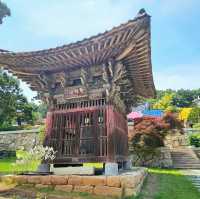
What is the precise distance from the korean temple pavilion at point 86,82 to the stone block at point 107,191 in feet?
4.35

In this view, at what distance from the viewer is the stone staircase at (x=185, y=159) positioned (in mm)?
18062

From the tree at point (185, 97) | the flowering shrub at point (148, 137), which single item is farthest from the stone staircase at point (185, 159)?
the tree at point (185, 97)

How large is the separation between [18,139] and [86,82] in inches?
756

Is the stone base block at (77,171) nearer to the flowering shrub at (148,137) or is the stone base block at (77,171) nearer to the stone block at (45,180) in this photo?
the stone block at (45,180)

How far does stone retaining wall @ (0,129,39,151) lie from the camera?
84.3 feet

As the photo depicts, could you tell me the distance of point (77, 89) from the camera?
31.5 feet

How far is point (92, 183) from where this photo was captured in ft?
23.9

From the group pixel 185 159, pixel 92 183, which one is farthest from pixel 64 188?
pixel 185 159

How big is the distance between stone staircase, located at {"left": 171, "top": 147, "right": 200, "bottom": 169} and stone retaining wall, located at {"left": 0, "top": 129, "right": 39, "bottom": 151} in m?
13.2

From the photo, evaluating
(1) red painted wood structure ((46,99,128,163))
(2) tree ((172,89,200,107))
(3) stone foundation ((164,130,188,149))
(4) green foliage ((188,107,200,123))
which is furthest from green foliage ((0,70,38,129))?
(2) tree ((172,89,200,107))

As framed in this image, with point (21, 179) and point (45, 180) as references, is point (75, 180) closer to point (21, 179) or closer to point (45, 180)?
point (45, 180)

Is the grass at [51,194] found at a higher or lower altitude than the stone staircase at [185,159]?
lower

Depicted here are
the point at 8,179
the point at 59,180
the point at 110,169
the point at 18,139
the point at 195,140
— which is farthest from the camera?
the point at 18,139

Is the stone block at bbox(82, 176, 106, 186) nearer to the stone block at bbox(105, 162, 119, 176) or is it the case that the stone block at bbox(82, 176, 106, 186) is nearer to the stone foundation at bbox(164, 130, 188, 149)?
the stone block at bbox(105, 162, 119, 176)
